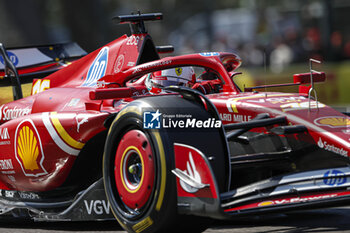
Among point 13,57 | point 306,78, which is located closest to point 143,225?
point 306,78

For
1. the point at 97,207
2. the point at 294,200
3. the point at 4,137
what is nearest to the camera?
the point at 294,200

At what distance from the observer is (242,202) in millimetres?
4078

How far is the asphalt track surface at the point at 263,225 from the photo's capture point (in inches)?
196

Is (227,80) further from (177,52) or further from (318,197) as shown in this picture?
(177,52)

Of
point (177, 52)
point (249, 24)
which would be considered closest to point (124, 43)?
point (177, 52)

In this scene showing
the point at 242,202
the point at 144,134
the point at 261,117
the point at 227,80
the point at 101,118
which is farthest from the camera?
the point at 227,80

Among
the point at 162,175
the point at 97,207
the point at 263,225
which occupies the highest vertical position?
the point at 162,175

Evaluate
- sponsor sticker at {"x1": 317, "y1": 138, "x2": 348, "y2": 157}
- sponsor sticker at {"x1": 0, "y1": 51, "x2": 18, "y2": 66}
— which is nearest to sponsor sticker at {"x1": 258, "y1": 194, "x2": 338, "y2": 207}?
sponsor sticker at {"x1": 317, "y1": 138, "x2": 348, "y2": 157}

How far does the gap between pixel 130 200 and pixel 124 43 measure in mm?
2262

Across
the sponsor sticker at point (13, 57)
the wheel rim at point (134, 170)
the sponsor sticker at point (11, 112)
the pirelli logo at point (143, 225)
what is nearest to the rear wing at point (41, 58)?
the sponsor sticker at point (13, 57)

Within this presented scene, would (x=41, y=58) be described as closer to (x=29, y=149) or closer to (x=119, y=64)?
(x=119, y=64)

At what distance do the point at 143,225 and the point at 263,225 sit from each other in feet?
4.03

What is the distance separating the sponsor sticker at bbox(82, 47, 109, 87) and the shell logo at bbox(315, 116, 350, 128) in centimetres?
242

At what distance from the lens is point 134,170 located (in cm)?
450
